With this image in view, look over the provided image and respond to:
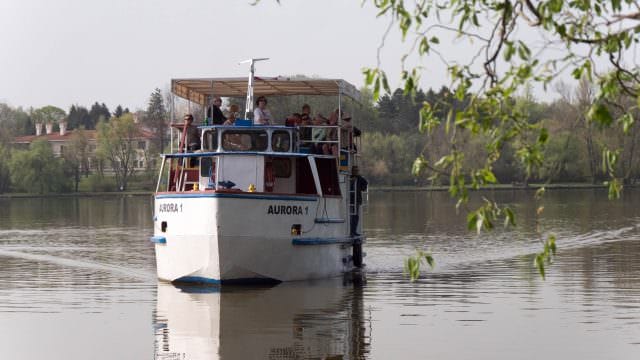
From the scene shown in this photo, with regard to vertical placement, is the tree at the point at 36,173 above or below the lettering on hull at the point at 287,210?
above

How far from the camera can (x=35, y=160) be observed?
135 meters

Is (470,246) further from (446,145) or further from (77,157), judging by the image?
(77,157)

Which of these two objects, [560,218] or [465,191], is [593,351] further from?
[560,218]

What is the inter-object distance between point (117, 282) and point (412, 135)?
394ft

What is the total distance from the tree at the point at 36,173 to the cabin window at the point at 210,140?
113773mm

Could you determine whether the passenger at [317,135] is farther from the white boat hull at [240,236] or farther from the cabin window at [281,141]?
the white boat hull at [240,236]

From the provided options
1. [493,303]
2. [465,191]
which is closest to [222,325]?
[493,303]

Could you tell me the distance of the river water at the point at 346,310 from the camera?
55.7 feet

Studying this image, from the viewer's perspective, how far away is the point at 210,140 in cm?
→ 2553

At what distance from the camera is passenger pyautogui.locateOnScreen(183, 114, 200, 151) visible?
26.0m

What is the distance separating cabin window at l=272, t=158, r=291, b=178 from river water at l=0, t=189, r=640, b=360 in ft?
8.51

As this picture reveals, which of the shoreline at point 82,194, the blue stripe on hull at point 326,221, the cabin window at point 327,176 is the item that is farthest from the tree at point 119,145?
the blue stripe on hull at point 326,221

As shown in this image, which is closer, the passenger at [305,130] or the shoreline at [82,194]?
the passenger at [305,130]

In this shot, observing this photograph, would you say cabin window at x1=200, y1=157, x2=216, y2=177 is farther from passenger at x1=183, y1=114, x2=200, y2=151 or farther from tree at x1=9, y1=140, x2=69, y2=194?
tree at x1=9, y1=140, x2=69, y2=194
